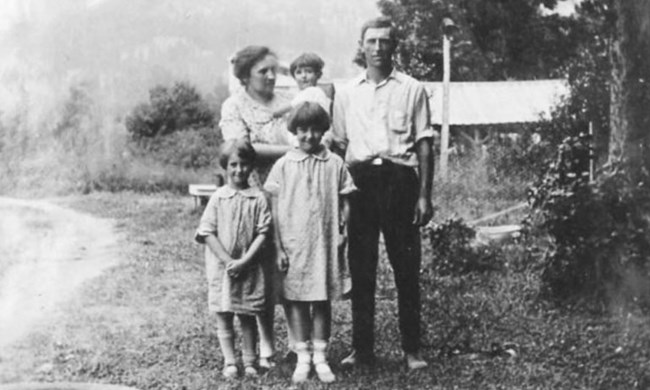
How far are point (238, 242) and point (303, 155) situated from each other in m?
0.55

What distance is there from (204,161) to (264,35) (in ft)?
31.1

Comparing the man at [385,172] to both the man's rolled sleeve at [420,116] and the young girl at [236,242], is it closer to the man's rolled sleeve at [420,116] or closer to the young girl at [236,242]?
the man's rolled sleeve at [420,116]

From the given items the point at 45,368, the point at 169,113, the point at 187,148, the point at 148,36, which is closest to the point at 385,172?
the point at 45,368

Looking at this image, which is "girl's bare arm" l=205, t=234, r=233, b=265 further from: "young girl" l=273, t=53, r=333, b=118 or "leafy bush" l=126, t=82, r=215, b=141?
"leafy bush" l=126, t=82, r=215, b=141

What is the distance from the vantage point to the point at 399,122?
4.19 meters

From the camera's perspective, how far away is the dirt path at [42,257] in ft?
19.0

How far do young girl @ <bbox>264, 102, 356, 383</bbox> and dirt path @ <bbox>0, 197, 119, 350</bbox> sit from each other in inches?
74.2

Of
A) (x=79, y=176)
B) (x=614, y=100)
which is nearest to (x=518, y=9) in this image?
(x=79, y=176)

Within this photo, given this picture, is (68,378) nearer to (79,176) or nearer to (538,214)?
(538,214)

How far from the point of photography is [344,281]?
166 inches

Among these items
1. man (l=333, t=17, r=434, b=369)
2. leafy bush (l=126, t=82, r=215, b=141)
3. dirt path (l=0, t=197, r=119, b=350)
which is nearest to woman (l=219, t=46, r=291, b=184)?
man (l=333, t=17, r=434, b=369)

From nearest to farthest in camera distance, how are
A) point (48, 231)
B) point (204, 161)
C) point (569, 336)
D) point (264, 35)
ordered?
point (569, 336) → point (264, 35) → point (48, 231) → point (204, 161)

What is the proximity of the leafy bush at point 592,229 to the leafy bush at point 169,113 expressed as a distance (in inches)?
474

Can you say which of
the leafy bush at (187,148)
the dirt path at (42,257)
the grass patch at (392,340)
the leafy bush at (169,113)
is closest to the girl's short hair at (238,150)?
the grass patch at (392,340)
